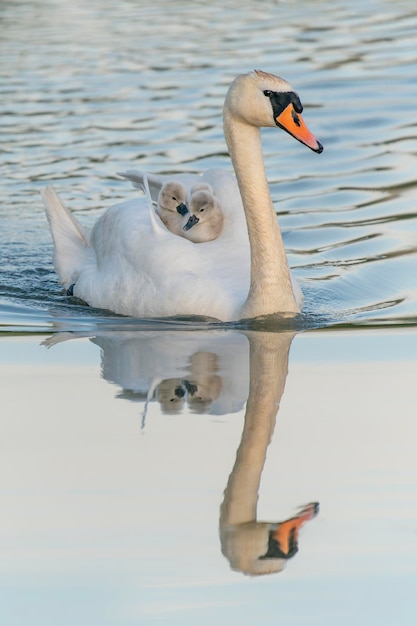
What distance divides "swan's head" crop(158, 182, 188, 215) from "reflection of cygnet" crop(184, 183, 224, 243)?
0.16 metres

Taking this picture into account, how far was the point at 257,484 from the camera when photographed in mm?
5562

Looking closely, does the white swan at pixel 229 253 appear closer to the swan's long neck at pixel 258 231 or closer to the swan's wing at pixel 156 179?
the swan's long neck at pixel 258 231

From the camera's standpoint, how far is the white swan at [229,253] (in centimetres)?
816

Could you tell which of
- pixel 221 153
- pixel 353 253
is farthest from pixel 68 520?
pixel 221 153

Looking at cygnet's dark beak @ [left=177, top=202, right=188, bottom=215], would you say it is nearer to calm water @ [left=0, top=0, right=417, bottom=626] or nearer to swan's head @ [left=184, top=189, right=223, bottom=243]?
swan's head @ [left=184, top=189, right=223, bottom=243]

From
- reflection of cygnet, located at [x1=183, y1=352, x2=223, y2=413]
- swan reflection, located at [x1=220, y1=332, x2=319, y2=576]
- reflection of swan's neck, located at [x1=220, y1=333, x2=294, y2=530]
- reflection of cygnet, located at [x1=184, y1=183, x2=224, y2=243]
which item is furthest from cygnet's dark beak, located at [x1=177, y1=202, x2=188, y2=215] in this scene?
swan reflection, located at [x1=220, y1=332, x2=319, y2=576]

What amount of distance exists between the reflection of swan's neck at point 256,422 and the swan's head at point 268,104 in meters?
1.10

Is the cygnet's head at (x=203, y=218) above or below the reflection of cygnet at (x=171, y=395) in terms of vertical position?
above

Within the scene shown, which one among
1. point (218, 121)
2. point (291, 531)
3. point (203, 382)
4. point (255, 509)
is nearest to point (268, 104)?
point (203, 382)

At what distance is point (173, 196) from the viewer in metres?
9.55

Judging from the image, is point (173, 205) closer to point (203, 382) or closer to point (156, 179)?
point (156, 179)

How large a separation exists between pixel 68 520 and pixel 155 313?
347 centimetres

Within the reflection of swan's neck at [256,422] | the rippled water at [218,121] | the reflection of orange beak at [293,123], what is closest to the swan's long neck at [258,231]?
the reflection of swan's neck at [256,422]

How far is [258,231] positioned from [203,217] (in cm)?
74
